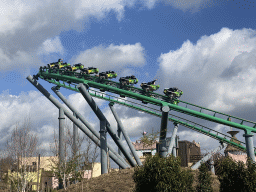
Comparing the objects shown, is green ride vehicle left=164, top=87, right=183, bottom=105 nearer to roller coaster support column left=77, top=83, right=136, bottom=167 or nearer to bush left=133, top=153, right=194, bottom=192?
roller coaster support column left=77, top=83, right=136, bottom=167

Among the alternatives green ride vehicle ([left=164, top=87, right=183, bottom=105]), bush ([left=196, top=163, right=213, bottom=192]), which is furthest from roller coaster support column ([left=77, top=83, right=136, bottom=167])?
bush ([left=196, top=163, right=213, bottom=192])

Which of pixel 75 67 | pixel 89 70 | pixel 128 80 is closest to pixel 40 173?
pixel 75 67

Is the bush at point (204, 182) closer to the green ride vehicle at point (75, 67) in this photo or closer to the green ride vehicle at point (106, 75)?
the green ride vehicle at point (106, 75)

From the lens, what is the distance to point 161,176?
9.99 metres

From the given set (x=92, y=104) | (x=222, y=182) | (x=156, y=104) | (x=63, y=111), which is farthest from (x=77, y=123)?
(x=222, y=182)

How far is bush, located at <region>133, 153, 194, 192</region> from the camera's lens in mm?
9867

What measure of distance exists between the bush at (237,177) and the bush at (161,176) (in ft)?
9.04

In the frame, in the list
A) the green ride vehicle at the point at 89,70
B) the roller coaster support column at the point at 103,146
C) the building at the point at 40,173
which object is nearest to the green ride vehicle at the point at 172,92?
the roller coaster support column at the point at 103,146

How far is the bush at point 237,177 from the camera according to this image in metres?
11.5

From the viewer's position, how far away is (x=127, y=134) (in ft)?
77.2

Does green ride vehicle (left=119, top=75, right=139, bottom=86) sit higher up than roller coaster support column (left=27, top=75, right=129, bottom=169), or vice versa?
green ride vehicle (left=119, top=75, right=139, bottom=86)

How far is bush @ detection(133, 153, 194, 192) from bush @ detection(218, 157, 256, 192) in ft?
9.04

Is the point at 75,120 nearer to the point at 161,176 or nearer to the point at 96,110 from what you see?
the point at 96,110

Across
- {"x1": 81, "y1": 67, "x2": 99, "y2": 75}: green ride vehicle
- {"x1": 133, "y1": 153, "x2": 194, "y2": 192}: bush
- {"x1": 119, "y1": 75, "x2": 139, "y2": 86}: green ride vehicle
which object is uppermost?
{"x1": 81, "y1": 67, "x2": 99, "y2": 75}: green ride vehicle
